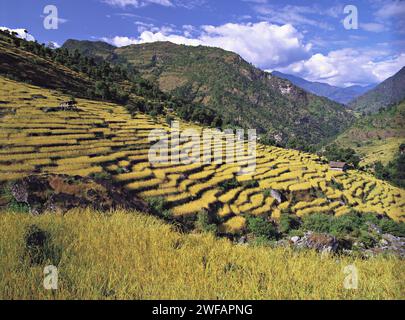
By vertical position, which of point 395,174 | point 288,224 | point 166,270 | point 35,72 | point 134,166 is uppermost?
point 35,72

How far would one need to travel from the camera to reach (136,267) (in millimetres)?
4594

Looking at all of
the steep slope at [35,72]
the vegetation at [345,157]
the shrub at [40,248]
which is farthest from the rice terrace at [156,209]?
the vegetation at [345,157]

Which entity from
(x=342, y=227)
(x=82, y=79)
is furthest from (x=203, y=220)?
(x=82, y=79)

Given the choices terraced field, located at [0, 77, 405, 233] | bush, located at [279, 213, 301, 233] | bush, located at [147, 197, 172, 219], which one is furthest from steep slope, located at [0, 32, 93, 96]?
bush, located at [279, 213, 301, 233]

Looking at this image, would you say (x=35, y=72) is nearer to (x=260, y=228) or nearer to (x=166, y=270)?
(x=260, y=228)

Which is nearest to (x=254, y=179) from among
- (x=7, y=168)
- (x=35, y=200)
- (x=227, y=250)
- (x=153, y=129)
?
(x=153, y=129)

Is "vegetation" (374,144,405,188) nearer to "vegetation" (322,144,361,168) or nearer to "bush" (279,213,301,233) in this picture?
"vegetation" (322,144,361,168)

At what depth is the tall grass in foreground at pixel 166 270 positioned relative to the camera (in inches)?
153

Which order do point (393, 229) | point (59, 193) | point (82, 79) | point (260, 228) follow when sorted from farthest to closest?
1. point (82, 79)
2. point (393, 229)
3. point (260, 228)
4. point (59, 193)

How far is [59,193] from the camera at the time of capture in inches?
532

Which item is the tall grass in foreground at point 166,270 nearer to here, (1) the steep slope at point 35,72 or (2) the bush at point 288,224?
(2) the bush at point 288,224

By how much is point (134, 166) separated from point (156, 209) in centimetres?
895

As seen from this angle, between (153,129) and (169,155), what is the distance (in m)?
8.76
